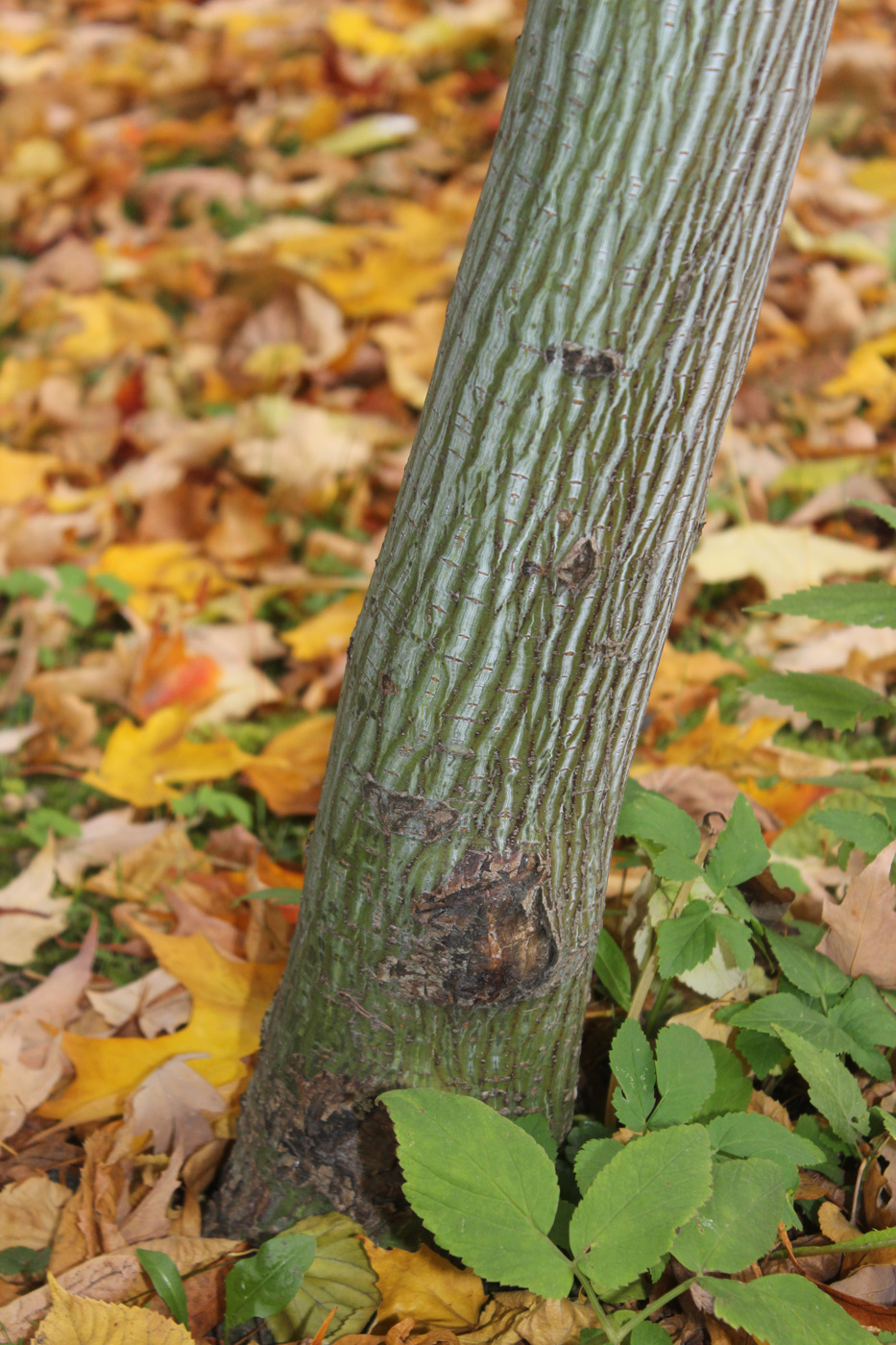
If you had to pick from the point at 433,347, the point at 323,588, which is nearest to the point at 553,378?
the point at 323,588

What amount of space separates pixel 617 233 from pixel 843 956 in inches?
33.4

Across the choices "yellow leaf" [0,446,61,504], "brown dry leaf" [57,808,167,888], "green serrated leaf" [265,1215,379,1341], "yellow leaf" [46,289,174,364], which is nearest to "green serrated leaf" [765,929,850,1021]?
"green serrated leaf" [265,1215,379,1341]

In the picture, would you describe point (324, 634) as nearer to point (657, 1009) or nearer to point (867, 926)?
point (657, 1009)

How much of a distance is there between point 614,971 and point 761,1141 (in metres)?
0.28

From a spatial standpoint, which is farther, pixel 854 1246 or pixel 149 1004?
pixel 149 1004

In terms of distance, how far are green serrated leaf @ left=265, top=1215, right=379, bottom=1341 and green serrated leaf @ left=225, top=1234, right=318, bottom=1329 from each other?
21 mm

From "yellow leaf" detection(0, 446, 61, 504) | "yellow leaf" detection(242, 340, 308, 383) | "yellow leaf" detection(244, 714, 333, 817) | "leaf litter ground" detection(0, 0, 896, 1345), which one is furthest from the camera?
"yellow leaf" detection(242, 340, 308, 383)

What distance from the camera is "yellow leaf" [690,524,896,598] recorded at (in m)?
2.25

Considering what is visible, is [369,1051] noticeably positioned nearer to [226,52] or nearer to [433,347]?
[433,347]

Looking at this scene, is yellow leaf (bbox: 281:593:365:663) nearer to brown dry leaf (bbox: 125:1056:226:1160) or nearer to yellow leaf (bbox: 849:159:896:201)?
brown dry leaf (bbox: 125:1056:226:1160)

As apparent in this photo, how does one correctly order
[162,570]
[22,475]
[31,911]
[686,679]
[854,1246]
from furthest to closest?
[22,475] → [162,570] → [686,679] → [31,911] → [854,1246]

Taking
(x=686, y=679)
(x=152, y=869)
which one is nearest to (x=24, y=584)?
(x=152, y=869)

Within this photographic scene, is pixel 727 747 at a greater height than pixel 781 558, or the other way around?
pixel 781 558

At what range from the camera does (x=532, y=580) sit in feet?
3.16
